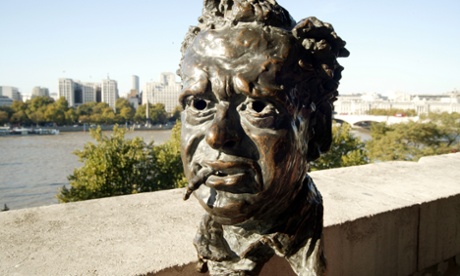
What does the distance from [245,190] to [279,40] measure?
0.46 m

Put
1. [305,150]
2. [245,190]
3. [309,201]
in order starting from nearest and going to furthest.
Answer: [245,190] < [305,150] < [309,201]

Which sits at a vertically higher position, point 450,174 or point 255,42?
point 255,42

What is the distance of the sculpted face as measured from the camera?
1142 millimetres

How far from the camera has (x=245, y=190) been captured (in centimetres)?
116

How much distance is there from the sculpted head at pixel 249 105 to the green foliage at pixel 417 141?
19.8 meters

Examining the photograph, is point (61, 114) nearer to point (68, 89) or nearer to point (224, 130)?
point (68, 89)

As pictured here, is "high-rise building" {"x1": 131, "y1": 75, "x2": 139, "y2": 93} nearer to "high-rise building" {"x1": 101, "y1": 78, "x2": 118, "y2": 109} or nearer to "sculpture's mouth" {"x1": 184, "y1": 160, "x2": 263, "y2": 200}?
"high-rise building" {"x1": 101, "y1": 78, "x2": 118, "y2": 109}

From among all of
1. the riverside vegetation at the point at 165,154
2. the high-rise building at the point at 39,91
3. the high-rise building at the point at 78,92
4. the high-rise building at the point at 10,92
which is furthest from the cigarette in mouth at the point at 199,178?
the high-rise building at the point at 10,92

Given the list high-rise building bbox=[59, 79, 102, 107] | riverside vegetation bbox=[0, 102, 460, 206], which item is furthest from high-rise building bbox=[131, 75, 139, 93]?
riverside vegetation bbox=[0, 102, 460, 206]

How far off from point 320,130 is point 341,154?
15.2 m

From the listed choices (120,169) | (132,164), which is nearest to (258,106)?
(120,169)

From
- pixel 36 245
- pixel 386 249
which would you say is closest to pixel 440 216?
pixel 386 249

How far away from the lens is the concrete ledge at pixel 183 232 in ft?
5.96

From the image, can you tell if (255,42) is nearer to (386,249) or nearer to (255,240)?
(255,240)
